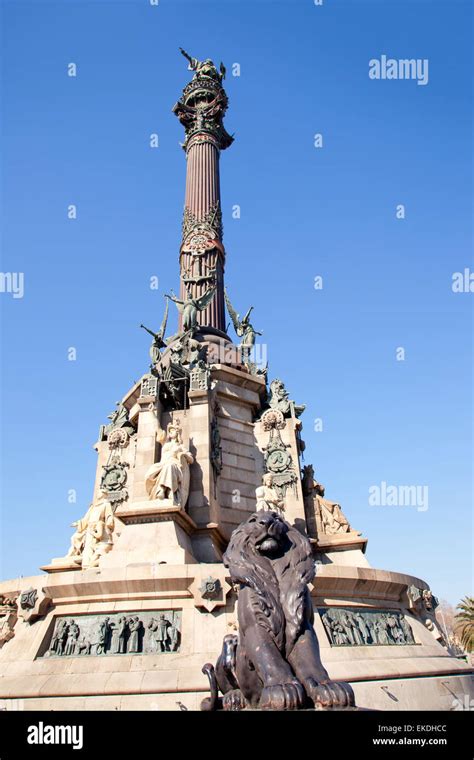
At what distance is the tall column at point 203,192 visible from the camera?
78.5 ft

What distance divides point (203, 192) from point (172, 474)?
679 inches

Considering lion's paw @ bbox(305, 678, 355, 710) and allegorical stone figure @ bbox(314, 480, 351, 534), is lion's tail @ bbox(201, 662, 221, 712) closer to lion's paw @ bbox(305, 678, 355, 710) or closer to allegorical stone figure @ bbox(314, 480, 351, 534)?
lion's paw @ bbox(305, 678, 355, 710)

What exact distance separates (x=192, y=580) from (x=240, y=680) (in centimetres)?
528

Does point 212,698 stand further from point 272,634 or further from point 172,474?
point 172,474

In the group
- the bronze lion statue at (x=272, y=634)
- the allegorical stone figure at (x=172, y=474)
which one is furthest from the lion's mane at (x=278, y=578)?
the allegorical stone figure at (x=172, y=474)

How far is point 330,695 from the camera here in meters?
4.96

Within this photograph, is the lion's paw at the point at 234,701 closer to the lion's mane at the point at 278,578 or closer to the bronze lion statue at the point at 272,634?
the bronze lion statue at the point at 272,634

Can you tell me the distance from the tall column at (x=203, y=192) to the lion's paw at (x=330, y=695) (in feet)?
61.7

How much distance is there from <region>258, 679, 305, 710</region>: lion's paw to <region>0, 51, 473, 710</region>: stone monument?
14 millimetres

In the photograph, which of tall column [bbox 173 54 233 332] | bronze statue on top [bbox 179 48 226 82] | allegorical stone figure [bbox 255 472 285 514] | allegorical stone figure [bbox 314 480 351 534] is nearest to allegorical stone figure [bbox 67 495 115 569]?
allegorical stone figure [bbox 255 472 285 514]

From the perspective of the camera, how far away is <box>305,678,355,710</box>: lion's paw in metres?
4.93
